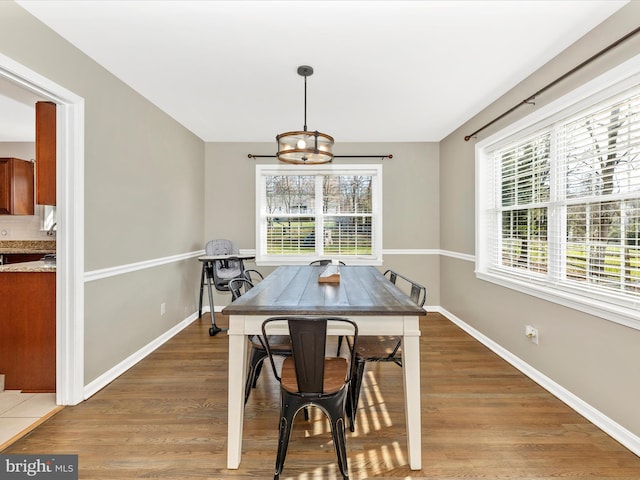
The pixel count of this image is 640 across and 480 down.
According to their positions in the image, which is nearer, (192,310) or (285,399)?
(285,399)

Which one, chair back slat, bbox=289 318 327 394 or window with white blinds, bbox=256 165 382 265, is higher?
window with white blinds, bbox=256 165 382 265

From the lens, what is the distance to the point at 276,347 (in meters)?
2.01

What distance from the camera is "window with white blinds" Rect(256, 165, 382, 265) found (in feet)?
15.6

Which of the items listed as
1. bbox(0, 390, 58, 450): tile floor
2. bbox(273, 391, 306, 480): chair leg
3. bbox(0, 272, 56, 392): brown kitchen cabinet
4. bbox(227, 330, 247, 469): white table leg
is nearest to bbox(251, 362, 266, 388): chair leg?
bbox(227, 330, 247, 469): white table leg

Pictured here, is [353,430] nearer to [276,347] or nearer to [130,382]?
[276,347]

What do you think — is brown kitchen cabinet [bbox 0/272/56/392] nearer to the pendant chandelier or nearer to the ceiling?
the ceiling

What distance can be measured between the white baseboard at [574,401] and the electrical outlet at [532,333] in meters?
0.23

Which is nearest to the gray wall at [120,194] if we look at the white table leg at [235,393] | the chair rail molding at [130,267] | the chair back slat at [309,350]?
the chair rail molding at [130,267]

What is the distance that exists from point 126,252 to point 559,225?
3617 mm

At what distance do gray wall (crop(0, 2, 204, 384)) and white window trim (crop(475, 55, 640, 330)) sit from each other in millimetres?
3463

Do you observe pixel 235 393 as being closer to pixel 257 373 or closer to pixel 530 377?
pixel 257 373

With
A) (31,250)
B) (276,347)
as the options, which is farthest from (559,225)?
(31,250)

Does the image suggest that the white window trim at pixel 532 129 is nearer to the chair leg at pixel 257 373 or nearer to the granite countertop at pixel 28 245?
the chair leg at pixel 257 373

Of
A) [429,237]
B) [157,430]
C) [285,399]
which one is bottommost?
[157,430]
